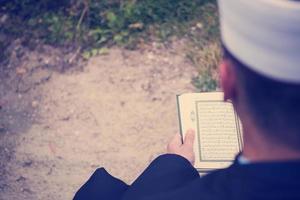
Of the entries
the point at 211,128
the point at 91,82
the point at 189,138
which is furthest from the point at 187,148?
the point at 91,82

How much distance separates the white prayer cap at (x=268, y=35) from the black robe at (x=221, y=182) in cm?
22

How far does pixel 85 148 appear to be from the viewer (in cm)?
269

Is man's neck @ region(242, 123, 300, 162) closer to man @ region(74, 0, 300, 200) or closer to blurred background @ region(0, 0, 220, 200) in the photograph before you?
man @ region(74, 0, 300, 200)

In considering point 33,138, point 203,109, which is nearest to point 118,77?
point 33,138

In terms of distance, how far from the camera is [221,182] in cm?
126

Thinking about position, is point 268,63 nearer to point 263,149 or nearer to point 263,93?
point 263,93

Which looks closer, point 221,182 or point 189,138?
point 221,182

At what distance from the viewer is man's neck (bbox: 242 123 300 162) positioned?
1131 mm

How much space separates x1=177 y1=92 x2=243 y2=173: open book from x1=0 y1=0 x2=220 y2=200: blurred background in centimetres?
63

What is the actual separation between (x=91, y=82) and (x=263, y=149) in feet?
6.13

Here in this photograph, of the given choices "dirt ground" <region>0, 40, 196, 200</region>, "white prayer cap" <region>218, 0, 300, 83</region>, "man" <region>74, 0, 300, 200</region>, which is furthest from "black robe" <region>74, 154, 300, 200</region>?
"dirt ground" <region>0, 40, 196, 200</region>

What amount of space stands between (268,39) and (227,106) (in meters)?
1.04

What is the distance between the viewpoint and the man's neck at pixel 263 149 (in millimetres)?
1131

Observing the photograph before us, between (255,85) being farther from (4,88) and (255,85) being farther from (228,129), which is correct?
(4,88)
